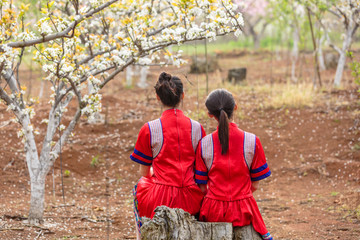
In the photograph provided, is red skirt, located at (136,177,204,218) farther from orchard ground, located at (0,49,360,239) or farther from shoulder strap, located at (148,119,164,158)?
orchard ground, located at (0,49,360,239)

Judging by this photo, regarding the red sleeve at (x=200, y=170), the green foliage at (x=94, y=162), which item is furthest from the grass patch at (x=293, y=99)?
the red sleeve at (x=200, y=170)

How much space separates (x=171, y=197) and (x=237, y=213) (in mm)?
498

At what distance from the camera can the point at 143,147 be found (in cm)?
337

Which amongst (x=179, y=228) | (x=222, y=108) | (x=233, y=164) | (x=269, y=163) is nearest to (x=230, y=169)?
(x=233, y=164)

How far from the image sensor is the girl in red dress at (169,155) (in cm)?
331

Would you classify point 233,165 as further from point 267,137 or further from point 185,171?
point 267,137

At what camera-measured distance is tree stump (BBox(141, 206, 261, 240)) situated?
2916mm

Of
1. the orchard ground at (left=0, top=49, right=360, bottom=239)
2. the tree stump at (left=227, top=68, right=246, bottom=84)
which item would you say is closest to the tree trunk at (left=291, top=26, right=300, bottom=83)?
the tree stump at (left=227, top=68, right=246, bottom=84)

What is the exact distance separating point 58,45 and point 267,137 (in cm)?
601

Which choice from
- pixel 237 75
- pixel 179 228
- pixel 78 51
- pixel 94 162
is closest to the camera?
pixel 179 228

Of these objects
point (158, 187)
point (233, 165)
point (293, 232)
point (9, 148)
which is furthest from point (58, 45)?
point (9, 148)

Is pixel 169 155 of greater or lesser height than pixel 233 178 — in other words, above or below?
above

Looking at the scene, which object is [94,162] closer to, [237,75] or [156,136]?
[156,136]

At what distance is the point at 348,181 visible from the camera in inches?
306
